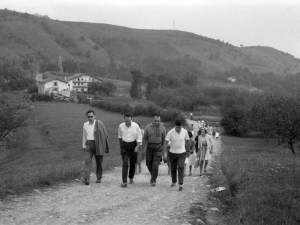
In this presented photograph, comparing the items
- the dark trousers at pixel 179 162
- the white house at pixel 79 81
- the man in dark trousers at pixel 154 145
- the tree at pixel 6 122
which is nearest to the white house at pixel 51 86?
the white house at pixel 79 81

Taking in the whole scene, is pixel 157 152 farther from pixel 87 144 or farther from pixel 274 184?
pixel 274 184

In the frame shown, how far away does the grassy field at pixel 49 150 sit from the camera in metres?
12.0

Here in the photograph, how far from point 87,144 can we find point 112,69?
183 meters

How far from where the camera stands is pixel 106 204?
9.76 metres

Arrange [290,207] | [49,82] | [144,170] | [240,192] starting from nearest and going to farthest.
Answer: [290,207] → [240,192] → [144,170] → [49,82]

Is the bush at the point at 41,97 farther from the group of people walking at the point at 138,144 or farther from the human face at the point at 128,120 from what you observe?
the human face at the point at 128,120

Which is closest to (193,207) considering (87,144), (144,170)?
(87,144)

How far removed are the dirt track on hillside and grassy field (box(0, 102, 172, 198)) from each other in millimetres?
697

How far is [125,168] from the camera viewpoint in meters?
12.3

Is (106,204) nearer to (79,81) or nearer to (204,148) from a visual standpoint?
(204,148)

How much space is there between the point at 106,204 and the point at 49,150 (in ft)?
132

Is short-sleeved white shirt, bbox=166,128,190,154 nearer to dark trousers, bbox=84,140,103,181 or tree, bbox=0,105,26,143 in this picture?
dark trousers, bbox=84,140,103,181

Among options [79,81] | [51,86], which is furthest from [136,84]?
[79,81]

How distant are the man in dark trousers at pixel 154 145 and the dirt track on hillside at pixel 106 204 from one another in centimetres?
60
